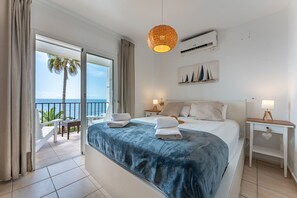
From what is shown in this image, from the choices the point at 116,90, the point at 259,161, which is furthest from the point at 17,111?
the point at 259,161

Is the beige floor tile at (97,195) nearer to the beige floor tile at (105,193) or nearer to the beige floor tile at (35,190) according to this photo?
the beige floor tile at (105,193)

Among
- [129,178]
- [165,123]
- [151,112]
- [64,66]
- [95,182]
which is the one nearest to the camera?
[129,178]

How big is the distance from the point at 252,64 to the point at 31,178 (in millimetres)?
4065

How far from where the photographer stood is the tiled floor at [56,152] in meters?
2.30

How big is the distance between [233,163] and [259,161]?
5.13ft

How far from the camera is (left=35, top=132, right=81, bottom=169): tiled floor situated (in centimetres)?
230

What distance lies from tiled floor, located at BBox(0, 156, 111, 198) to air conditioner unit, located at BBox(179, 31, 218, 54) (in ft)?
10.7

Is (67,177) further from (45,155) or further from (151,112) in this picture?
(151,112)

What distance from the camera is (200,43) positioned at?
3.03 metres

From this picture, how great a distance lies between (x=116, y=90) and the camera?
123 inches

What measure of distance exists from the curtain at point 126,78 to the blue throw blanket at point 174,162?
179 centimetres

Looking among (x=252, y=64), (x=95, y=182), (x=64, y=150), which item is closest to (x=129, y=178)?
(x=95, y=182)

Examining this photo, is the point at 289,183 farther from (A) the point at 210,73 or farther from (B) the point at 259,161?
(A) the point at 210,73

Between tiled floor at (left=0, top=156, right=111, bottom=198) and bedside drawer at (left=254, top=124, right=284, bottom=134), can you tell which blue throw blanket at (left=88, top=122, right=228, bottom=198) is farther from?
bedside drawer at (left=254, top=124, right=284, bottom=134)
